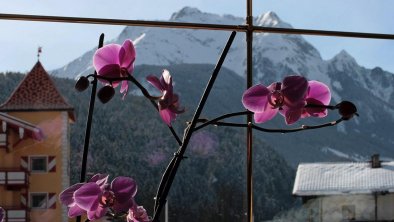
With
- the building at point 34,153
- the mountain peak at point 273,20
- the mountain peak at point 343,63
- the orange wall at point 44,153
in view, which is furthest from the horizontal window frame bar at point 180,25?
the mountain peak at point 343,63

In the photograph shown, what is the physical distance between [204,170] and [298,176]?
241 cm

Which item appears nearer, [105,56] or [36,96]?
[105,56]

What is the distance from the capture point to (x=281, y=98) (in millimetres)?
251

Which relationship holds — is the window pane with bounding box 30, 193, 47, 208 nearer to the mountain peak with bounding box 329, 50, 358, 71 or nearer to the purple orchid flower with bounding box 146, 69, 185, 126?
the purple orchid flower with bounding box 146, 69, 185, 126

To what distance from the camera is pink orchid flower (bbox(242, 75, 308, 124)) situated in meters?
0.24

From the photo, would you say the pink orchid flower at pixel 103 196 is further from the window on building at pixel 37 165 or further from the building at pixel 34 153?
the window on building at pixel 37 165

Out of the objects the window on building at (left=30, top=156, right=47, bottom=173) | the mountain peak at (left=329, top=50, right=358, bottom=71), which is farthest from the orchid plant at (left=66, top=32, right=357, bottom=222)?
the mountain peak at (left=329, top=50, right=358, bottom=71)

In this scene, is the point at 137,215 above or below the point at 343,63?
below

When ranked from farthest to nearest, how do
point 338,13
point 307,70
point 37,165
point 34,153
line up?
1. point 307,70
2. point 34,153
3. point 37,165
4. point 338,13

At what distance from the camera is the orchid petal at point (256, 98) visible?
0.25 m

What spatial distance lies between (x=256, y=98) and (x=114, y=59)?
0.05 meters

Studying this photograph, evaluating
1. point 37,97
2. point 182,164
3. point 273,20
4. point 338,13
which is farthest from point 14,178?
point 273,20

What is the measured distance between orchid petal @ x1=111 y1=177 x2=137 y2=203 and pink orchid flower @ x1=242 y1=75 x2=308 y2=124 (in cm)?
4

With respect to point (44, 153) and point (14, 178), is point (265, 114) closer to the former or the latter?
point (14, 178)
